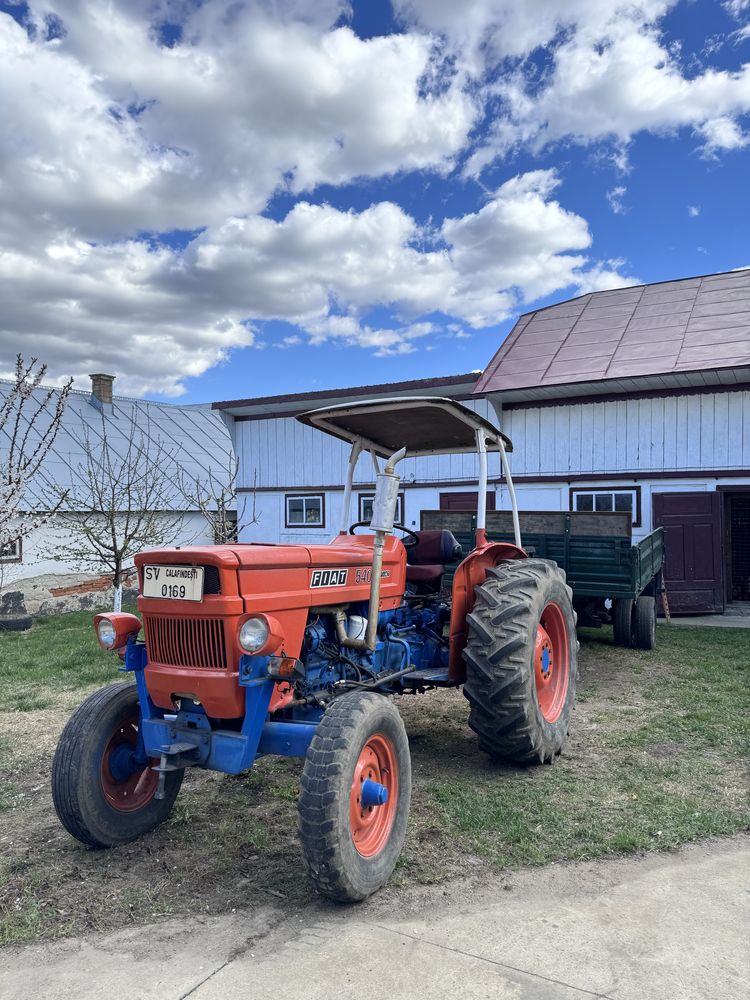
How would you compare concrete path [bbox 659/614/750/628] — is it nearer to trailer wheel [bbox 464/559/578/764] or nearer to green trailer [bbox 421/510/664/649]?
green trailer [bbox 421/510/664/649]

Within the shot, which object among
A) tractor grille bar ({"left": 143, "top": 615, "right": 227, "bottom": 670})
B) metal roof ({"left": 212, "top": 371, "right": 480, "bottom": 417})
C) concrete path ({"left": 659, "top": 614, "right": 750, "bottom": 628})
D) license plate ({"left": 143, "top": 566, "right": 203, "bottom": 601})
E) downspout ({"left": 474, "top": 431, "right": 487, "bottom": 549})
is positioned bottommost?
concrete path ({"left": 659, "top": 614, "right": 750, "bottom": 628})

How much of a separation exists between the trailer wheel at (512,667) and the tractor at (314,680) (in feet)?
0.03

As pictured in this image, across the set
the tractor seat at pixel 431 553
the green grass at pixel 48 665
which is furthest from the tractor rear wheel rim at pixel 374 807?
the green grass at pixel 48 665

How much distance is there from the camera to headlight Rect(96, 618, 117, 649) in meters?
3.72

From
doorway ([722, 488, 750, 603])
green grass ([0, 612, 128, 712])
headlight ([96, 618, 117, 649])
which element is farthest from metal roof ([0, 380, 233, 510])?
headlight ([96, 618, 117, 649])

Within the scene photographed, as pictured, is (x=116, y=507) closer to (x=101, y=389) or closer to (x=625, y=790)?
(x=101, y=389)

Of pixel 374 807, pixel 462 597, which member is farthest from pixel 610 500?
pixel 374 807

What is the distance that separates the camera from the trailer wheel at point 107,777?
3.46m

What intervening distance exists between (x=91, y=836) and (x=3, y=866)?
0.42m

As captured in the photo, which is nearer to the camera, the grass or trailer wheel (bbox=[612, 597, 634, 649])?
the grass

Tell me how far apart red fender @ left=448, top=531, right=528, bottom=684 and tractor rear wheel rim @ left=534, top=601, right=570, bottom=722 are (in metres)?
0.53

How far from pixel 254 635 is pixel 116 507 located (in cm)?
1279

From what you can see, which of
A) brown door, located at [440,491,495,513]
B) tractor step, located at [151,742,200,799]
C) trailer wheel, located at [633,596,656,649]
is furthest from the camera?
brown door, located at [440,491,495,513]

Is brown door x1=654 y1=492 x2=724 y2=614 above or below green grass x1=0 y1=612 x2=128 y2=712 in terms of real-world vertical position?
above
